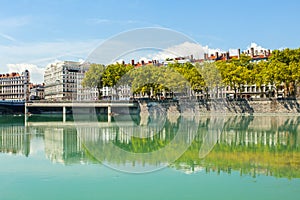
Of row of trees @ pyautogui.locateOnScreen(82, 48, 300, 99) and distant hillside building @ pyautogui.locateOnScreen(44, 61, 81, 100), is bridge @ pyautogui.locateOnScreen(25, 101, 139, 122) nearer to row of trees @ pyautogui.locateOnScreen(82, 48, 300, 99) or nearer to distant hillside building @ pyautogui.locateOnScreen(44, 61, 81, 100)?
row of trees @ pyautogui.locateOnScreen(82, 48, 300, 99)

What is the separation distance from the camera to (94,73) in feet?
223

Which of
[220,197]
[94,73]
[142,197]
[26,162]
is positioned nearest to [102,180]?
[142,197]

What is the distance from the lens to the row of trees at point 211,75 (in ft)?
156

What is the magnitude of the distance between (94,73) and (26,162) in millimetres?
51767

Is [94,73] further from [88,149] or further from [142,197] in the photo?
[142,197]

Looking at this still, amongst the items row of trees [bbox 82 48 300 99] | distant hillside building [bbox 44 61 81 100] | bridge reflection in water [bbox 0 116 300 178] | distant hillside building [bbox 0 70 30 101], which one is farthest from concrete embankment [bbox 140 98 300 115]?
distant hillside building [bbox 0 70 30 101]

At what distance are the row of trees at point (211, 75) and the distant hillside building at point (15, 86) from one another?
206ft

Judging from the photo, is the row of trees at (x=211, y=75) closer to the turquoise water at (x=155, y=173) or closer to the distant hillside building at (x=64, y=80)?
the turquoise water at (x=155, y=173)

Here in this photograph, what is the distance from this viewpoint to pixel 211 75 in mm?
52969

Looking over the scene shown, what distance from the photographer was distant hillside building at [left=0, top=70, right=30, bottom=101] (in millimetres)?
121963

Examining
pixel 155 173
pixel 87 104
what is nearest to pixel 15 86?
pixel 87 104

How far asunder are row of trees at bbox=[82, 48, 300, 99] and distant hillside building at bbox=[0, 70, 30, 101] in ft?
206

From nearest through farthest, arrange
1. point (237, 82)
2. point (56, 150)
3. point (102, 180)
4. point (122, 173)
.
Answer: point (102, 180) < point (122, 173) < point (56, 150) < point (237, 82)

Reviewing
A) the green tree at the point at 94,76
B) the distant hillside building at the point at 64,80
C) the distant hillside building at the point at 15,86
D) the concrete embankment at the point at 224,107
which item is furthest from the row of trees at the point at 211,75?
the distant hillside building at the point at 15,86
